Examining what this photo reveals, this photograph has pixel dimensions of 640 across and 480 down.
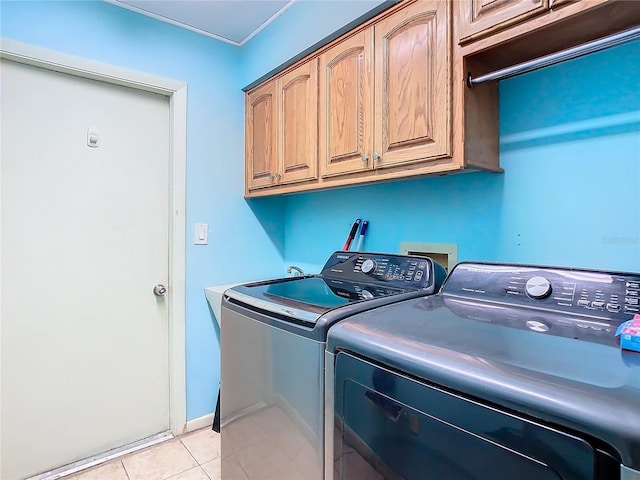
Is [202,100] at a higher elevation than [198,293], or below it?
higher

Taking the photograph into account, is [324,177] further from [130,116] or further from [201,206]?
[130,116]

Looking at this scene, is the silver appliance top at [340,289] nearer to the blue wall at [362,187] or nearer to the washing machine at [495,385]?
the washing machine at [495,385]

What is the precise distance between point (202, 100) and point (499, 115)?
5.36 feet

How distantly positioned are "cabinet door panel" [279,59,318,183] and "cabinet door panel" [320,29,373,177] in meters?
0.06

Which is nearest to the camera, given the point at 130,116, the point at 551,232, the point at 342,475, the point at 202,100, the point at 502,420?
the point at 502,420

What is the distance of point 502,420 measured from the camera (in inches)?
23.7

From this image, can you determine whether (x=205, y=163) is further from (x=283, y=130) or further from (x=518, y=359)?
(x=518, y=359)

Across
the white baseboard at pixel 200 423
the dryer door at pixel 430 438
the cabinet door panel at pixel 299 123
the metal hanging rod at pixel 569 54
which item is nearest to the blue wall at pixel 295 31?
the cabinet door panel at pixel 299 123

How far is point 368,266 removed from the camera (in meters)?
1.53

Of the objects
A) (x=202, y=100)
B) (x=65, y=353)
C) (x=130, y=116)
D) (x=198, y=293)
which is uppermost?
(x=202, y=100)

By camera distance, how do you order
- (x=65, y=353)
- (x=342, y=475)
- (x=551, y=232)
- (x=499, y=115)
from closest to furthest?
(x=342, y=475) < (x=551, y=232) < (x=499, y=115) < (x=65, y=353)

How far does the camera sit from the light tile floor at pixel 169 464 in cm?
178

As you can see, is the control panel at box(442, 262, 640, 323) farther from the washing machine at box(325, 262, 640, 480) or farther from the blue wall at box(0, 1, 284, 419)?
the blue wall at box(0, 1, 284, 419)

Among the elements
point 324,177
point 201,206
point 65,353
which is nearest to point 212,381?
point 65,353
